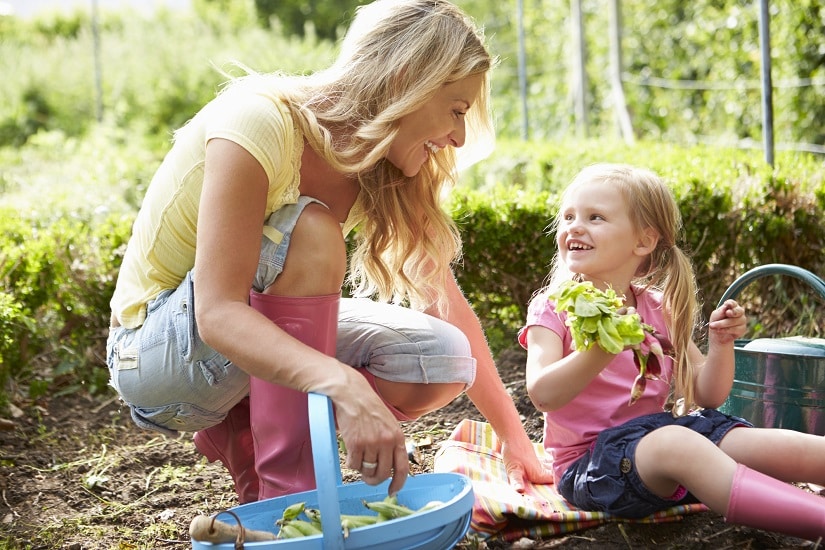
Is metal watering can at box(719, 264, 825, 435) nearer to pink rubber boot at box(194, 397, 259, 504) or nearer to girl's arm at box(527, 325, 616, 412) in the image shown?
girl's arm at box(527, 325, 616, 412)

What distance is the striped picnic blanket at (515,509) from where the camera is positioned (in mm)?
2201

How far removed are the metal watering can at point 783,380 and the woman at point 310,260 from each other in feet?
2.00

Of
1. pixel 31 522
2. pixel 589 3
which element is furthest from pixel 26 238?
pixel 589 3

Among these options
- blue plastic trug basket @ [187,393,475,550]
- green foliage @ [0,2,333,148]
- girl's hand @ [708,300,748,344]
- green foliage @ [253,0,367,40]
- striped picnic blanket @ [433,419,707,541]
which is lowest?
striped picnic blanket @ [433,419,707,541]

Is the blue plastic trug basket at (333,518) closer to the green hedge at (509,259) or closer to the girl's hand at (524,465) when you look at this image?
the girl's hand at (524,465)

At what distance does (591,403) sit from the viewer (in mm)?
2383

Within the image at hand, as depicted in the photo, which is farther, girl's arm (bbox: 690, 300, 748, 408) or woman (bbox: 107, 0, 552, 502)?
girl's arm (bbox: 690, 300, 748, 408)

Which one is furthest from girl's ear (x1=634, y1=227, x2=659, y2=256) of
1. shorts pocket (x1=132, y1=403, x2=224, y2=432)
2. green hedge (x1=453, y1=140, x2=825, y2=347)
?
green hedge (x1=453, y1=140, x2=825, y2=347)

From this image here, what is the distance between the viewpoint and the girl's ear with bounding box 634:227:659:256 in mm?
2447

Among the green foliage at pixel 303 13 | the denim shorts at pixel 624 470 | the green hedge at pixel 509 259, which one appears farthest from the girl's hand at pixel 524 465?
the green foliage at pixel 303 13

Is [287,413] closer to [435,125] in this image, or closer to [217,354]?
[217,354]

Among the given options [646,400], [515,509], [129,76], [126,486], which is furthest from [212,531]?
[129,76]

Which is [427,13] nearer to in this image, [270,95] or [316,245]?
[270,95]

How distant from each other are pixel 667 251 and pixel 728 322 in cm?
29
